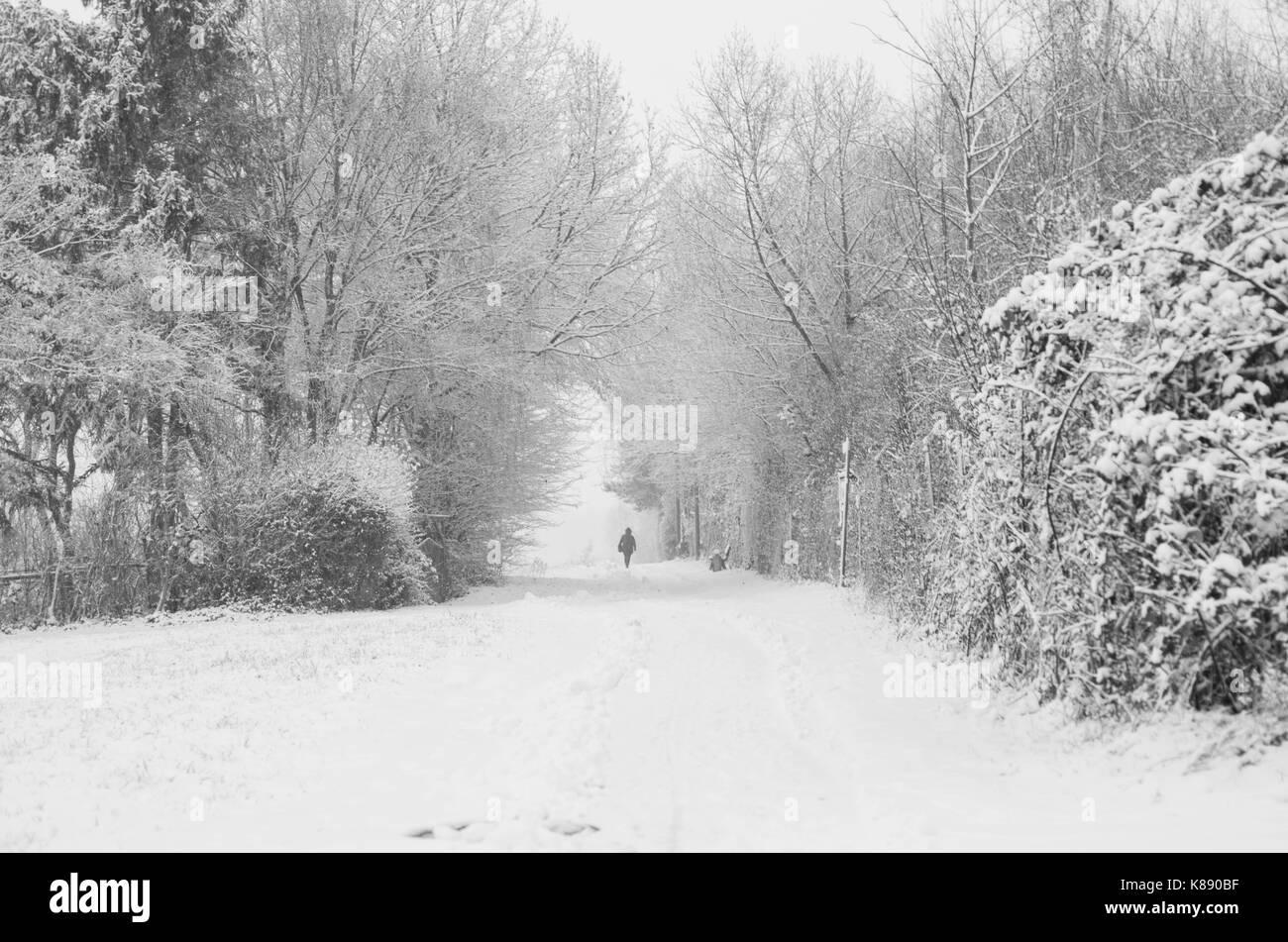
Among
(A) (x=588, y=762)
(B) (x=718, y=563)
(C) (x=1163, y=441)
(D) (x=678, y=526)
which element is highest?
(C) (x=1163, y=441)

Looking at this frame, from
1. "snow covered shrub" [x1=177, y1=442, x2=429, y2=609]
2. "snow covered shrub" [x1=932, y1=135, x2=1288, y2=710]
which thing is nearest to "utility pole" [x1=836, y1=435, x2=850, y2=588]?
"snow covered shrub" [x1=177, y1=442, x2=429, y2=609]

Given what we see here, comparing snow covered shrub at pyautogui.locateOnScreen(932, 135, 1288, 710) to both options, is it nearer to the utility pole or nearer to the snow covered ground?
the snow covered ground

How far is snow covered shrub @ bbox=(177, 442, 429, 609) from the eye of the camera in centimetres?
1850

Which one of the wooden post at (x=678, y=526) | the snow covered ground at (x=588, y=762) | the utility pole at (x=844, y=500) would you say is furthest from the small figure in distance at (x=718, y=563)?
the snow covered ground at (x=588, y=762)

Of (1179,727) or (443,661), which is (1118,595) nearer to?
(1179,727)

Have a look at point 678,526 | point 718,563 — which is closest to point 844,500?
point 718,563

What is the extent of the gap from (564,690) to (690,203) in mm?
18994

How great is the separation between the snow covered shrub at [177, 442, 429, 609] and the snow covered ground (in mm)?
6257

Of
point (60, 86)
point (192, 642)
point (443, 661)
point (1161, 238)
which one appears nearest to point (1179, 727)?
point (1161, 238)

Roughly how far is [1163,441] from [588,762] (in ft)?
13.8

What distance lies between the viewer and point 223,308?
20781mm

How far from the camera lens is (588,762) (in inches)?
274

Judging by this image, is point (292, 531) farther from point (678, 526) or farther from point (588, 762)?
point (678, 526)

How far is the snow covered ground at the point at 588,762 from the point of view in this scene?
17.9ft
